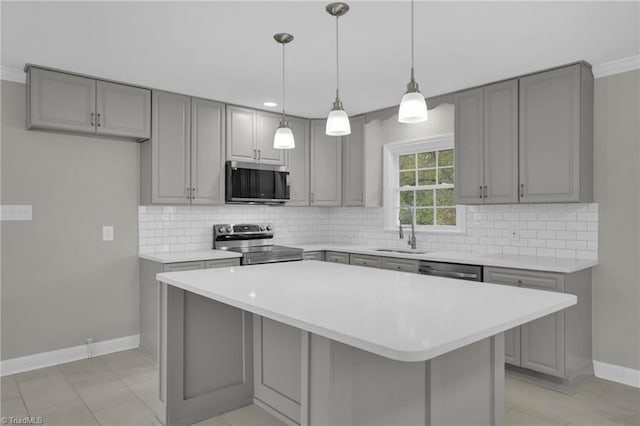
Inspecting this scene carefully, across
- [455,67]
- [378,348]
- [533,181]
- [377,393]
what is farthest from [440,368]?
[455,67]

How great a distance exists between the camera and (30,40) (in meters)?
2.86

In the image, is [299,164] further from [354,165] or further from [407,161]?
[407,161]

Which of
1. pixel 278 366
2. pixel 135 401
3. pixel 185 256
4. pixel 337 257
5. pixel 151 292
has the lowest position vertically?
pixel 135 401

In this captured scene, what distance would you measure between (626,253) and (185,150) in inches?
152

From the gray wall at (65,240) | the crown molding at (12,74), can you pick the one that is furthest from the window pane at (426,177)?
the crown molding at (12,74)

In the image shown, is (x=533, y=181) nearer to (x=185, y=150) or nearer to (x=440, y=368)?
(x=440, y=368)

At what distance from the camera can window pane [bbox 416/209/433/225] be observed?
4711mm

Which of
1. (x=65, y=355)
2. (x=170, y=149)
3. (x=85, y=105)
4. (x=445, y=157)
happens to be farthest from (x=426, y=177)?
(x=65, y=355)

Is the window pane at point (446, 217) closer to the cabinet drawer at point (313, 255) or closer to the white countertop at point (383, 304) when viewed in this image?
the cabinet drawer at point (313, 255)

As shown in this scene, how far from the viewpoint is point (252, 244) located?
4.93 m

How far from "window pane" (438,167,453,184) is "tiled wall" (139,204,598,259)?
43 cm

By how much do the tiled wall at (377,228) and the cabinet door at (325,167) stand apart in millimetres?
422

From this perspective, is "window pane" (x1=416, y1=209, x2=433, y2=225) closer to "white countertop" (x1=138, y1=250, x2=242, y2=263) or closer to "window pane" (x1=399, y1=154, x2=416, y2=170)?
"window pane" (x1=399, y1=154, x2=416, y2=170)

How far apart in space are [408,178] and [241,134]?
194 centimetres
